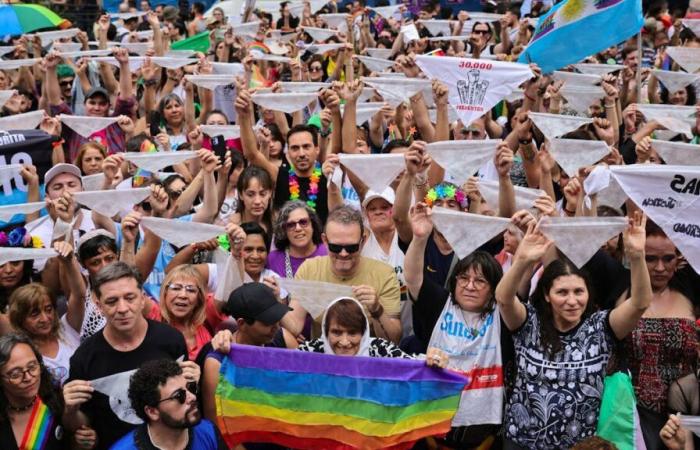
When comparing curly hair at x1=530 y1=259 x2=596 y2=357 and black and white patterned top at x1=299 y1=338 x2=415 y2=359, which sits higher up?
curly hair at x1=530 y1=259 x2=596 y2=357

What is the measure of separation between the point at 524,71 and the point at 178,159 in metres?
2.70

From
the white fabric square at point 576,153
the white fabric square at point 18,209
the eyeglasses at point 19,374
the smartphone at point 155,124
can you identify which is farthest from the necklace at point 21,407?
the smartphone at point 155,124

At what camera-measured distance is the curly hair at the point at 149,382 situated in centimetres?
462

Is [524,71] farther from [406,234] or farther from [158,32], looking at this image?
[158,32]

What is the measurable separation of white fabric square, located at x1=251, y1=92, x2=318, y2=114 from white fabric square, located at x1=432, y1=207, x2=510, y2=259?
3379 millimetres

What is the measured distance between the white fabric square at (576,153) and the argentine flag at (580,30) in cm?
209

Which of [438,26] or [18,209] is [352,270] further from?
[438,26]

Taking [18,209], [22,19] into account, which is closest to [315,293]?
[18,209]

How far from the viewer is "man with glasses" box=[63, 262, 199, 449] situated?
5008mm

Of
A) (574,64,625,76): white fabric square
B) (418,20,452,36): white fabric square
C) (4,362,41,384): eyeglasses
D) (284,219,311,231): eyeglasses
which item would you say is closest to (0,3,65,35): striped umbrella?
(418,20,452,36): white fabric square

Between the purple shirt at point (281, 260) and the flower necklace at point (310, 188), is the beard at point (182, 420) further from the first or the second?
A: the flower necklace at point (310, 188)

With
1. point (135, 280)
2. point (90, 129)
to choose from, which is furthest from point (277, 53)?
point (135, 280)

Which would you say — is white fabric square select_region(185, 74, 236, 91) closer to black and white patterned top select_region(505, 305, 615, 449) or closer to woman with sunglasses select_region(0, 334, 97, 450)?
woman with sunglasses select_region(0, 334, 97, 450)

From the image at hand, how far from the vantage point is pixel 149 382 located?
464 centimetres
